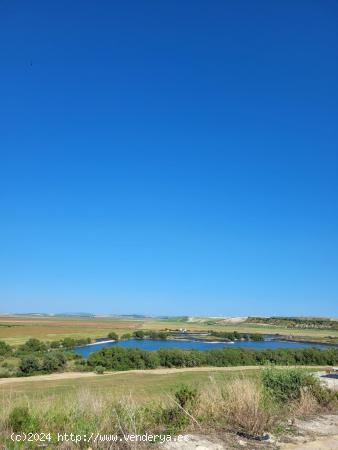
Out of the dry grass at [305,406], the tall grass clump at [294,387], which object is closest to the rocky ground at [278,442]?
the dry grass at [305,406]

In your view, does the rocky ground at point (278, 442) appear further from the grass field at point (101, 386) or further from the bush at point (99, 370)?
the bush at point (99, 370)

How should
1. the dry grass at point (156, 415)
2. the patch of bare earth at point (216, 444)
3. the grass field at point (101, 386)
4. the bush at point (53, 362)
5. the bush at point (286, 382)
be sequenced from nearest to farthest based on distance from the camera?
1. the patch of bare earth at point (216, 444)
2. the dry grass at point (156, 415)
3. the bush at point (286, 382)
4. the grass field at point (101, 386)
5. the bush at point (53, 362)

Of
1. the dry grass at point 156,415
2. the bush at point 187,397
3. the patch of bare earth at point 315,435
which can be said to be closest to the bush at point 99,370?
the dry grass at point 156,415

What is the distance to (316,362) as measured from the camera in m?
68.7

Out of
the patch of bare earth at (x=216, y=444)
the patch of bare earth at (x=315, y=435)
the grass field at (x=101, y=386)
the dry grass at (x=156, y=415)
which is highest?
the dry grass at (x=156, y=415)

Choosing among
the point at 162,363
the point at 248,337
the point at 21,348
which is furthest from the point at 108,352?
the point at 248,337

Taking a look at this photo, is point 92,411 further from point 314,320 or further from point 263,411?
point 314,320

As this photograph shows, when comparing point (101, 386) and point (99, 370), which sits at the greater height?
point (101, 386)

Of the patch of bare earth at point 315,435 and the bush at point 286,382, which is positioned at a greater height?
the bush at point 286,382

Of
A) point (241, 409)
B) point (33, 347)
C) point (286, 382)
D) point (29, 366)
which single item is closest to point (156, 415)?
point (241, 409)

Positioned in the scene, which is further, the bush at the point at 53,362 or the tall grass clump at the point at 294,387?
the bush at the point at 53,362

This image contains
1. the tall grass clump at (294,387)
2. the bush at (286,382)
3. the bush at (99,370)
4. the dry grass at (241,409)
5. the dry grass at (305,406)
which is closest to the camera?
the dry grass at (241,409)

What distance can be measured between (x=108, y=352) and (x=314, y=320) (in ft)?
508

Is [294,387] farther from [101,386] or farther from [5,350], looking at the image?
[5,350]
